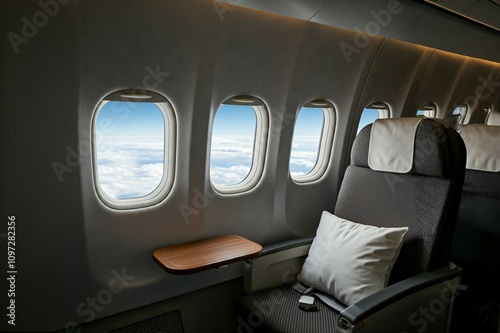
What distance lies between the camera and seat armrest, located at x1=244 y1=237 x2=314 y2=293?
2.52 metres

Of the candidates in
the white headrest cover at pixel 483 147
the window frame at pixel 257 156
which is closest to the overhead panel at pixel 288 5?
the window frame at pixel 257 156

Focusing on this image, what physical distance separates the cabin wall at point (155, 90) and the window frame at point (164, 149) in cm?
5

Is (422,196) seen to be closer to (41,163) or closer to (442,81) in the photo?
(41,163)

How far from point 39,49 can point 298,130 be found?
206 centimetres

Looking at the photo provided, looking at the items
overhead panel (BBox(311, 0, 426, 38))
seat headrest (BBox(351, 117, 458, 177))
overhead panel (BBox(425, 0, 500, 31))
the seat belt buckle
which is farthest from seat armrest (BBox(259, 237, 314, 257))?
overhead panel (BBox(425, 0, 500, 31))

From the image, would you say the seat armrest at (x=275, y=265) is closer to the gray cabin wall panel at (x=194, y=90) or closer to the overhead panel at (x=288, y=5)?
the gray cabin wall panel at (x=194, y=90)

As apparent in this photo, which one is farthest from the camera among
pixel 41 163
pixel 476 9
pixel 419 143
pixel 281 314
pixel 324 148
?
pixel 324 148

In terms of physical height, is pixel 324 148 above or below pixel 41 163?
above

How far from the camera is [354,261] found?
2.21 metres

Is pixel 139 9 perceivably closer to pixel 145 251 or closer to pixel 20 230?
pixel 20 230

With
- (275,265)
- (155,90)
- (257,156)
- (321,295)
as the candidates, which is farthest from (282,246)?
(155,90)

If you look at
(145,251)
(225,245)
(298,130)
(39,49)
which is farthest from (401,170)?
(39,49)

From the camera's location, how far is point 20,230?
6.34 ft

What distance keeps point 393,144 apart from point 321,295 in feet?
3.72
